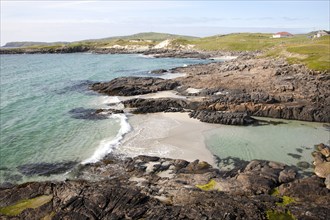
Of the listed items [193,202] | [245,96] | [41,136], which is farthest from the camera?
[245,96]

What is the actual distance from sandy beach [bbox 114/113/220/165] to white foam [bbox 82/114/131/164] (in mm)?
679

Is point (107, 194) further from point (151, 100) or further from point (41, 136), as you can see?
point (151, 100)

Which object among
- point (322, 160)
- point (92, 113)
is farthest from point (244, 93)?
point (92, 113)

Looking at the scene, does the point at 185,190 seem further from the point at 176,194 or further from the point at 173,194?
the point at 173,194

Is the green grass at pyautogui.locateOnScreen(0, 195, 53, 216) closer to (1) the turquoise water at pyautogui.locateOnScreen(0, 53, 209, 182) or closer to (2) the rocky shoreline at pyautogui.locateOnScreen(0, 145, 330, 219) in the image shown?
(2) the rocky shoreline at pyautogui.locateOnScreen(0, 145, 330, 219)

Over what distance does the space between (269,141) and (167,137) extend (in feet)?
36.7

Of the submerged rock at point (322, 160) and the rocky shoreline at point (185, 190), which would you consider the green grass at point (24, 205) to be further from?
the submerged rock at point (322, 160)

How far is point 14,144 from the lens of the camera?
113 ft

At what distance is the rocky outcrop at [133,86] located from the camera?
58344 millimetres

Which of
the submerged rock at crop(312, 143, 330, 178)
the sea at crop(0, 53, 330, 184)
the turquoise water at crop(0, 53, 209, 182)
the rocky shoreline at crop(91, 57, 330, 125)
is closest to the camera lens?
the submerged rock at crop(312, 143, 330, 178)

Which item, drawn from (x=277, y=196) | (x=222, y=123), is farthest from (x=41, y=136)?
(x=277, y=196)

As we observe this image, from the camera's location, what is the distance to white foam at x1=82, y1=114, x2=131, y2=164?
30.3 meters

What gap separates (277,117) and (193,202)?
25711mm

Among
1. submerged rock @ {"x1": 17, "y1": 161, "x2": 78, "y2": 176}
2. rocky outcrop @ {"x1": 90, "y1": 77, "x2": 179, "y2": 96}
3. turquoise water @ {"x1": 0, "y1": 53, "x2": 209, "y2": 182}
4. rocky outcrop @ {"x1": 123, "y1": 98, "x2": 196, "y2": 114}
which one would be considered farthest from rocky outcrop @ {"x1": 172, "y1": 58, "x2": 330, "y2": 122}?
submerged rock @ {"x1": 17, "y1": 161, "x2": 78, "y2": 176}
